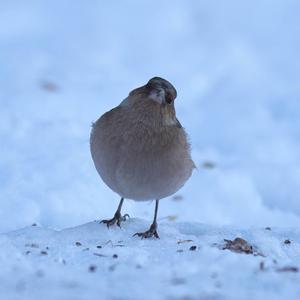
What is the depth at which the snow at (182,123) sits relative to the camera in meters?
3.58

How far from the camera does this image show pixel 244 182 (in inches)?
272

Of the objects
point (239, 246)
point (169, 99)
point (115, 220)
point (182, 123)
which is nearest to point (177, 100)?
point (182, 123)

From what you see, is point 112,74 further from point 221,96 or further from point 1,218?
point 1,218

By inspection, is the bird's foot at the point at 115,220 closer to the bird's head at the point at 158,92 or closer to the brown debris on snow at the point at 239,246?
the brown debris on snow at the point at 239,246

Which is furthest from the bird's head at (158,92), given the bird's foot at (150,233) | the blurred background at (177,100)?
the blurred background at (177,100)

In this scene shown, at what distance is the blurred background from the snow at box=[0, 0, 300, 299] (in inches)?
0.7

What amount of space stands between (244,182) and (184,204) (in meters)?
0.78

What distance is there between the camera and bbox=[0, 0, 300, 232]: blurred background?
617cm

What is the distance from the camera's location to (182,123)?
8.22 metres

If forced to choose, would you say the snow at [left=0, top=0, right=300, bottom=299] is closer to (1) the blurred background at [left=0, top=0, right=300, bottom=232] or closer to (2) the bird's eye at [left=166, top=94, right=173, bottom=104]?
(1) the blurred background at [left=0, top=0, right=300, bottom=232]

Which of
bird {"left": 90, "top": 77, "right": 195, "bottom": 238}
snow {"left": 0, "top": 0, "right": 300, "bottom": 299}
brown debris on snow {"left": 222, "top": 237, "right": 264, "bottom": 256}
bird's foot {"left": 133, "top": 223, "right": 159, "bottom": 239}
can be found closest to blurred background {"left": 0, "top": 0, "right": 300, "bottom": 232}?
snow {"left": 0, "top": 0, "right": 300, "bottom": 299}

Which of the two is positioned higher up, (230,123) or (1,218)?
(230,123)

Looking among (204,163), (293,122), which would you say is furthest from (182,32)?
(204,163)

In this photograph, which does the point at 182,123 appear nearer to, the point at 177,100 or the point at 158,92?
the point at 177,100
